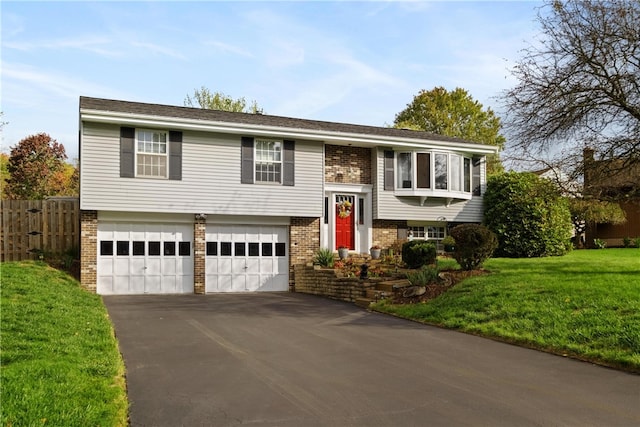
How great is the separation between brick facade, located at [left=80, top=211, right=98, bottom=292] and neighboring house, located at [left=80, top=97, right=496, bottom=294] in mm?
29

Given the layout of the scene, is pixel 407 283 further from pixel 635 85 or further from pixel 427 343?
pixel 635 85

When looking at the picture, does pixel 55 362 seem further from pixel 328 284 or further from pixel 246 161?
pixel 246 161

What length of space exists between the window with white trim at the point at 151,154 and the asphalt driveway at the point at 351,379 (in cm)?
701

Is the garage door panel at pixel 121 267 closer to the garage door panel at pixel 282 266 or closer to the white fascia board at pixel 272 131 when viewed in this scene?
the white fascia board at pixel 272 131

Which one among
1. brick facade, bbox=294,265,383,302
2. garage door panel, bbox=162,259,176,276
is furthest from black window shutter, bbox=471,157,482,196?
garage door panel, bbox=162,259,176,276

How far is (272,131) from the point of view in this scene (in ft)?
63.9

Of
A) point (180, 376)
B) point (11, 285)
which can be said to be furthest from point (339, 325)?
point (11, 285)

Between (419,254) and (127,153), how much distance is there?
924cm

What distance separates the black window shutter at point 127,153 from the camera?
17.8 m

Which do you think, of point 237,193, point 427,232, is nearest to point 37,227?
point 237,193

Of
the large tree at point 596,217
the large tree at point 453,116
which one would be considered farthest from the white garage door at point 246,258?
the large tree at point 453,116

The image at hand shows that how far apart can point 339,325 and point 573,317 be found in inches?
176

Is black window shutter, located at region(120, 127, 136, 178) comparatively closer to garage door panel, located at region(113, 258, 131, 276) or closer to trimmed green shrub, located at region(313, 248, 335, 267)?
garage door panel, located at region(113, 258, 131, 276)

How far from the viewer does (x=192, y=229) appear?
19.1 metres
